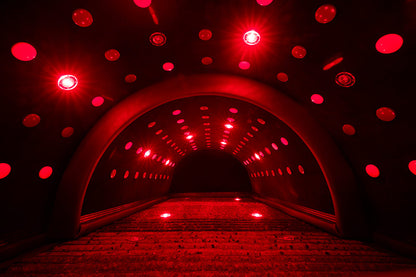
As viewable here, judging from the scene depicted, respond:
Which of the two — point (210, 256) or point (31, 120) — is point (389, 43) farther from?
point (31, 120)

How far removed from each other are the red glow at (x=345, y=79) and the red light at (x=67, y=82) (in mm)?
4821

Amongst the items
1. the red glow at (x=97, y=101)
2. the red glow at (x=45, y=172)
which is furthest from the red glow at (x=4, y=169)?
the red glow at (x=97, y=101)

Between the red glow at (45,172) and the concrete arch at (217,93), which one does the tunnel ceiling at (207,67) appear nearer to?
the red glow at (45,172)

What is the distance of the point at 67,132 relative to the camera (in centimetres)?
415

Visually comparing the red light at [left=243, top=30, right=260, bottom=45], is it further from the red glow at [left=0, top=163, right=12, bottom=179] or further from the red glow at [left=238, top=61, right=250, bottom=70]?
the red glow at [left=0, top=163, right=12, bottom=179]

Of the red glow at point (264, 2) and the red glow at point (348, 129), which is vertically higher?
the red glow at point (264, 2)

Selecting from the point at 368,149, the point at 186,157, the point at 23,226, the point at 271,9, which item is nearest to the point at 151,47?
the point at 271,9

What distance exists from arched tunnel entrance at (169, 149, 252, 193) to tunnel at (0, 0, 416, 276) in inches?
489

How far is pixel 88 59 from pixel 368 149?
18.7 ft

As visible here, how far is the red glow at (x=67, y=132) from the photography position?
4.06m

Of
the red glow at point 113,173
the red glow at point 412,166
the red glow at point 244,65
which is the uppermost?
the red glow at point 244,65

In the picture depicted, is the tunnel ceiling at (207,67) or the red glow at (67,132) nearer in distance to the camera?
the tunnel ceiling at (207,67)

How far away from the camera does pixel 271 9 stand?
282 cm

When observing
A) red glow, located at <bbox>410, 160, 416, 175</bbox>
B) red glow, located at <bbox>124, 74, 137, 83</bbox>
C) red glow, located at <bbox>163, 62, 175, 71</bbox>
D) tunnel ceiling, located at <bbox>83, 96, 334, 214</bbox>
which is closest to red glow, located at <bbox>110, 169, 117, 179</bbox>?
tunnel ceiling, located at <bbox>83, 96, 334, 214</bbox>
